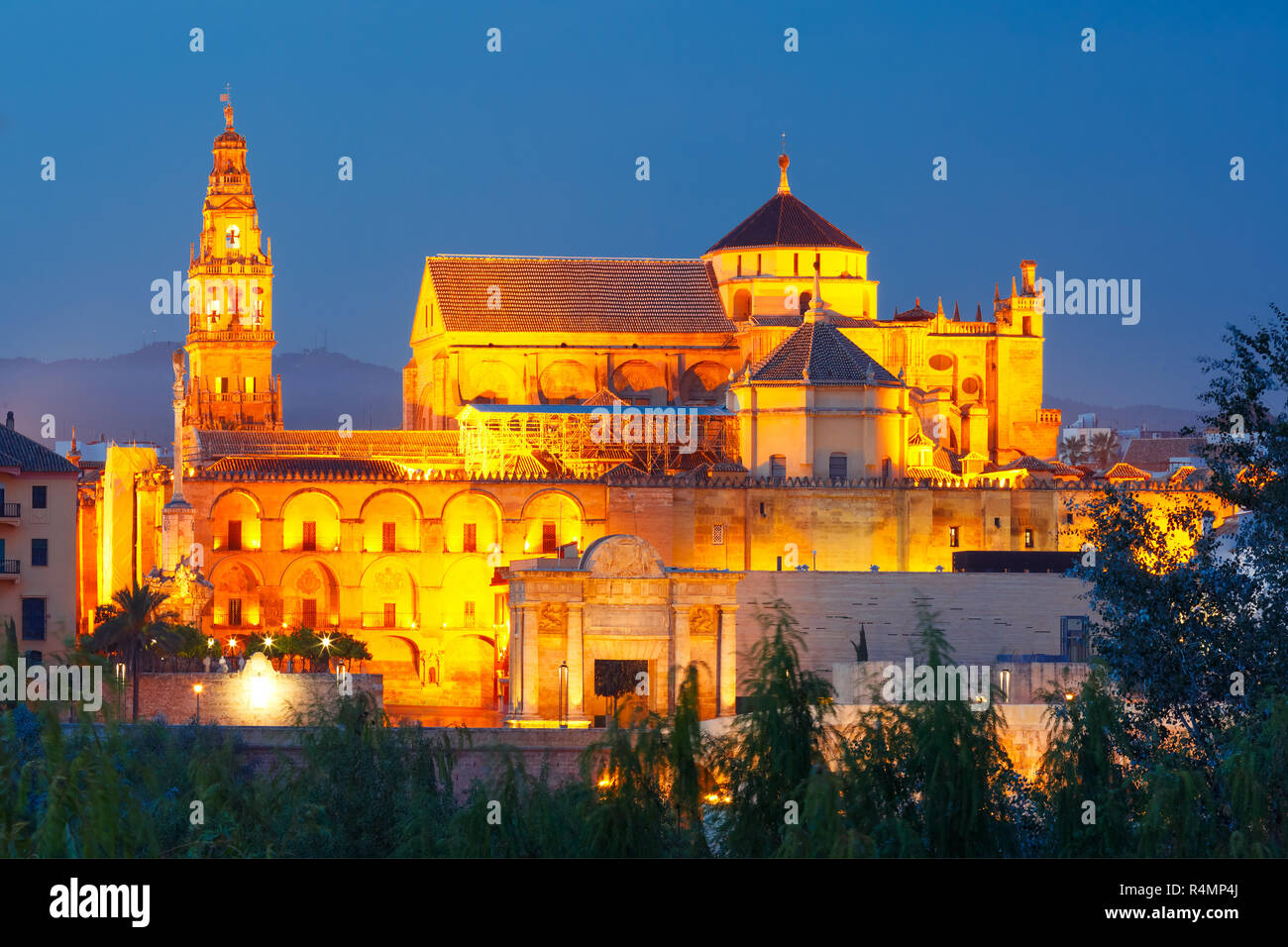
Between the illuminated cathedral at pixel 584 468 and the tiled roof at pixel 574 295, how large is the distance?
3.8 inches

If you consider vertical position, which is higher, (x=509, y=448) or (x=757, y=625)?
(x=509, y=448)

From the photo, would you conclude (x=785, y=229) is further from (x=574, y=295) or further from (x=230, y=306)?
(x=230, y=306)

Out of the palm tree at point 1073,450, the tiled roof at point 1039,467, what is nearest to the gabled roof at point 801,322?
the tiled roof at point 1039,467

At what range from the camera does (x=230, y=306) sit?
255ft

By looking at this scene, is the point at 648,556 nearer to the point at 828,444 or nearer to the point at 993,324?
the point at 828,444

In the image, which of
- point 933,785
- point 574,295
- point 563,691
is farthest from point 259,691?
point 574,295

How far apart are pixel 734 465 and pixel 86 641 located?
20.3 m

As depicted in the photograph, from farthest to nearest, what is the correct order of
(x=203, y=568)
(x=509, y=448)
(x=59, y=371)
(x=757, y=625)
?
(x=59, y=371) → (x=509, y=448) → (x=203, y=568) → (x=757, y=625)

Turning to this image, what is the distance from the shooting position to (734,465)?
61.8 m

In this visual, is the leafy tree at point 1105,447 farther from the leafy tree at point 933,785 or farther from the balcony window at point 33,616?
the leafy tree at point 933,785

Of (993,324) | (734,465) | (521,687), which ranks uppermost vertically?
(993,324)

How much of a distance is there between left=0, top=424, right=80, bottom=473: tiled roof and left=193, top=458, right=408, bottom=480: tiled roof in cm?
684
